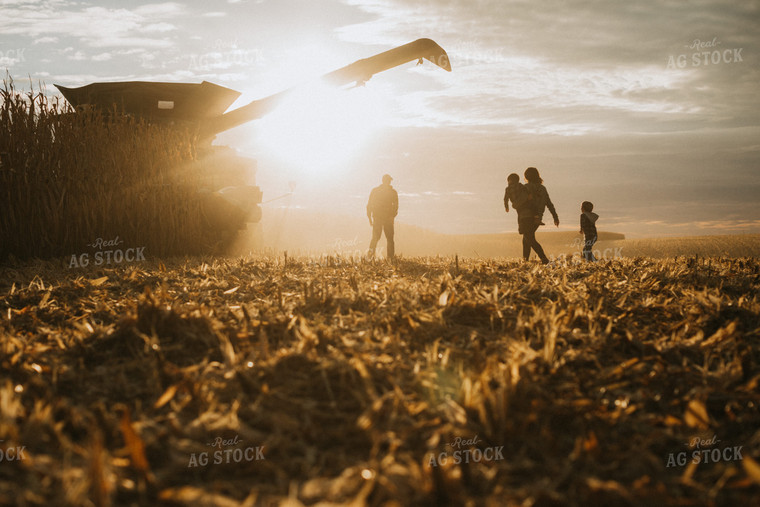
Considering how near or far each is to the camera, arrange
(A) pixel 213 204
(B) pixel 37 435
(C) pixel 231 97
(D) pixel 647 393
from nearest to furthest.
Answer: (B) pixel 37 435
(D) pixel 647 393
(A) pixel 213 204
(C) pixel 231 97

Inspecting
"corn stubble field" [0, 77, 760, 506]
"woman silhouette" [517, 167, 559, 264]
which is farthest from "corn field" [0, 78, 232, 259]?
"woman silhouette" [517, 167, 559, 264]

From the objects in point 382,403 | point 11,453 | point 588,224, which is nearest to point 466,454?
point 382,403

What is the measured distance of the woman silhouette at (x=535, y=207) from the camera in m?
9.37

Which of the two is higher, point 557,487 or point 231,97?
point 231,97

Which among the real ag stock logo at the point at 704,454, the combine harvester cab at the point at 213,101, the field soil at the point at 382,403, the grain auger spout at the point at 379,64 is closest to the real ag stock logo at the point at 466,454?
the field soil at the point at 382,403

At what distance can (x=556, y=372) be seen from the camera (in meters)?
2.31

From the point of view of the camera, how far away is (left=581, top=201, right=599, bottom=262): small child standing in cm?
1030

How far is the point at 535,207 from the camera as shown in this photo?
9375 millimetres

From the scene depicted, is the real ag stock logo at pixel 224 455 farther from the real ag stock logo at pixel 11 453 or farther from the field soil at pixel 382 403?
the real ag stock logo at pixel 11 453

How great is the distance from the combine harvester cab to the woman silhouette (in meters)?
5.64

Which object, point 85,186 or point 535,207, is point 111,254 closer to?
point 85,186

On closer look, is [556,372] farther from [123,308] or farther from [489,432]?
[123,308]

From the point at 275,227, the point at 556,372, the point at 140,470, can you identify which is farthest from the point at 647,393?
the point at 275,227

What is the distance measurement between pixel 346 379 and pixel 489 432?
709 mm
